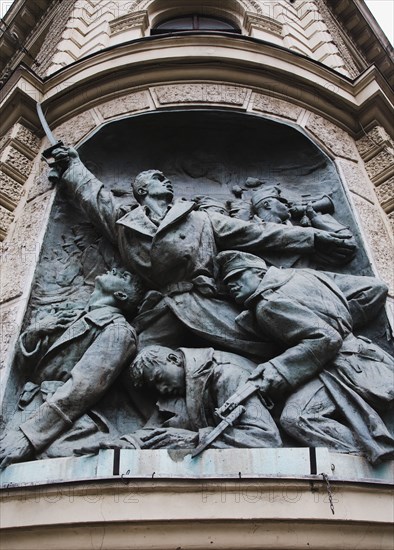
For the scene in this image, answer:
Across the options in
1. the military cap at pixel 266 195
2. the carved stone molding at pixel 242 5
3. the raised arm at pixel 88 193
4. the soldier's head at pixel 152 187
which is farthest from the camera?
the carved stone molding at pixel 242 5

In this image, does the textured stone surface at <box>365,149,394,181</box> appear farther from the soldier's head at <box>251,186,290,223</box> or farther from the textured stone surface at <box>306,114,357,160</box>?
the soldier's head at <box>251,186,290,223</box>

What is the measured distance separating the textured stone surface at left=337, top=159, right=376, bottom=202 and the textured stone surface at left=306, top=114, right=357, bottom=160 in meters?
0.13

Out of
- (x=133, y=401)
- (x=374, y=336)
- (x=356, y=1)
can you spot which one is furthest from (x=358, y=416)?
(x=356, y=1)

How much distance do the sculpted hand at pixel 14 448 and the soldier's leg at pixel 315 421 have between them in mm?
1588

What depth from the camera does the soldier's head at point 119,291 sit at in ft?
15.7

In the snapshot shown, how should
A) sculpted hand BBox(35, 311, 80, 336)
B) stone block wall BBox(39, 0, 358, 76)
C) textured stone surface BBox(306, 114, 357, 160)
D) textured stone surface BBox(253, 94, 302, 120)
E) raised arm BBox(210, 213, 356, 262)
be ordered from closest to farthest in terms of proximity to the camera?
1. sculpted hand BBox(35, 311, 80, 336)
2. raised arm BBox(210, 213, 356, 262)
3. textured stone surface BBox(306, 114, 357, 160)
4. textured stone surface BBox(253, 94, 302, 120)
5. stone block wall BBox(39, 0, 358, 76)

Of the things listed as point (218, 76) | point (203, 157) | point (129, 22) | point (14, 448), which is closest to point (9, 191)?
point (203, 157)

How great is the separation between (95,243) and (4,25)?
6561 mm

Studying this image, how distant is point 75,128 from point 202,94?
132 cm

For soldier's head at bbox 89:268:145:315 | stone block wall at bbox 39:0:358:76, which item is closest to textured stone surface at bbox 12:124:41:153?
stone block wall at bbox 39:0:358:76

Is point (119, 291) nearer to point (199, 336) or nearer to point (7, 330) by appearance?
point (199, 336)

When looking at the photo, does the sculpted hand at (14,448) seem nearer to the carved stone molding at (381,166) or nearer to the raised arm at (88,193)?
the raised arm at (88,193)

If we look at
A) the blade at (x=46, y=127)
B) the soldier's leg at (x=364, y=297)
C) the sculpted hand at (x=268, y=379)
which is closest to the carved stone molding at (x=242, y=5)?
the blade at (x=46, y=127)

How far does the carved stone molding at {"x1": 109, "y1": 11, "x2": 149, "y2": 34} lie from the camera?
8148 millimetres
